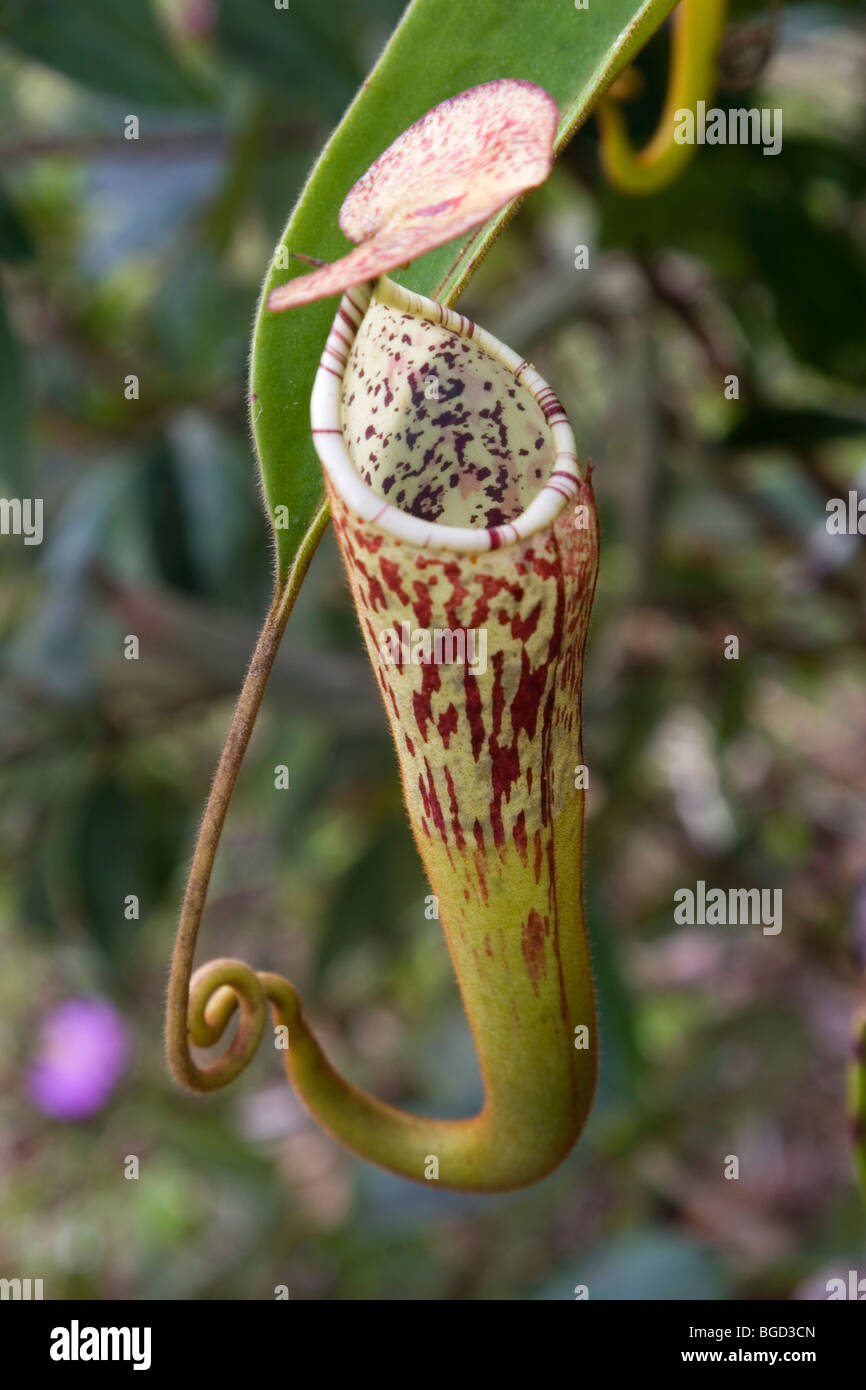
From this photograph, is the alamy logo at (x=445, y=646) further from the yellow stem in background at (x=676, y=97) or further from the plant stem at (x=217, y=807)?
the yellow stem in background at (x=676, y=97)

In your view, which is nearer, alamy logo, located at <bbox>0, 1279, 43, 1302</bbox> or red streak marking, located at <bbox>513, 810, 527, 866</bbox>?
red streak marking, located at <bbox>513, 810, 527, 866</bbox>

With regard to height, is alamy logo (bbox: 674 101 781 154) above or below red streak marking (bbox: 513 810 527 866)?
above

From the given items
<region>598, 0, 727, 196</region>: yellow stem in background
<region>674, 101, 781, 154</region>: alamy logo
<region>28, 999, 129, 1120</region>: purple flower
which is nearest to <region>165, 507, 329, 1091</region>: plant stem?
<region>598, 0, 727, 196</region>: yellow stem in background

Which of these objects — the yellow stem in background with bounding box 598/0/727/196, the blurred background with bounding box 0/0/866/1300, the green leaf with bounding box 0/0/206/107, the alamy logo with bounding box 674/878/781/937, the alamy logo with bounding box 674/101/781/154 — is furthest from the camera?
the alamy logo with bounding box 674/878/781/937

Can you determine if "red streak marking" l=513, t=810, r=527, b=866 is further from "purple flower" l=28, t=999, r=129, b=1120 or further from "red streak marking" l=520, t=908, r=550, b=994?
"purple flower" l=28, t=999, r=129, b=1120

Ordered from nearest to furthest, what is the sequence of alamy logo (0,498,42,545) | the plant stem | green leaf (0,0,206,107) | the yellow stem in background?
the plant stem < the yellow stem in background < green leaf (0,0,206,107) < alamy logo (0,498,42,545)

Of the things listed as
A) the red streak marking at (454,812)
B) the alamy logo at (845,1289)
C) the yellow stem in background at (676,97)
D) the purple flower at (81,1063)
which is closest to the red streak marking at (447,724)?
the red streak marking at (454,812)

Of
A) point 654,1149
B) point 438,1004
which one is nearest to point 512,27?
point 654,1149
